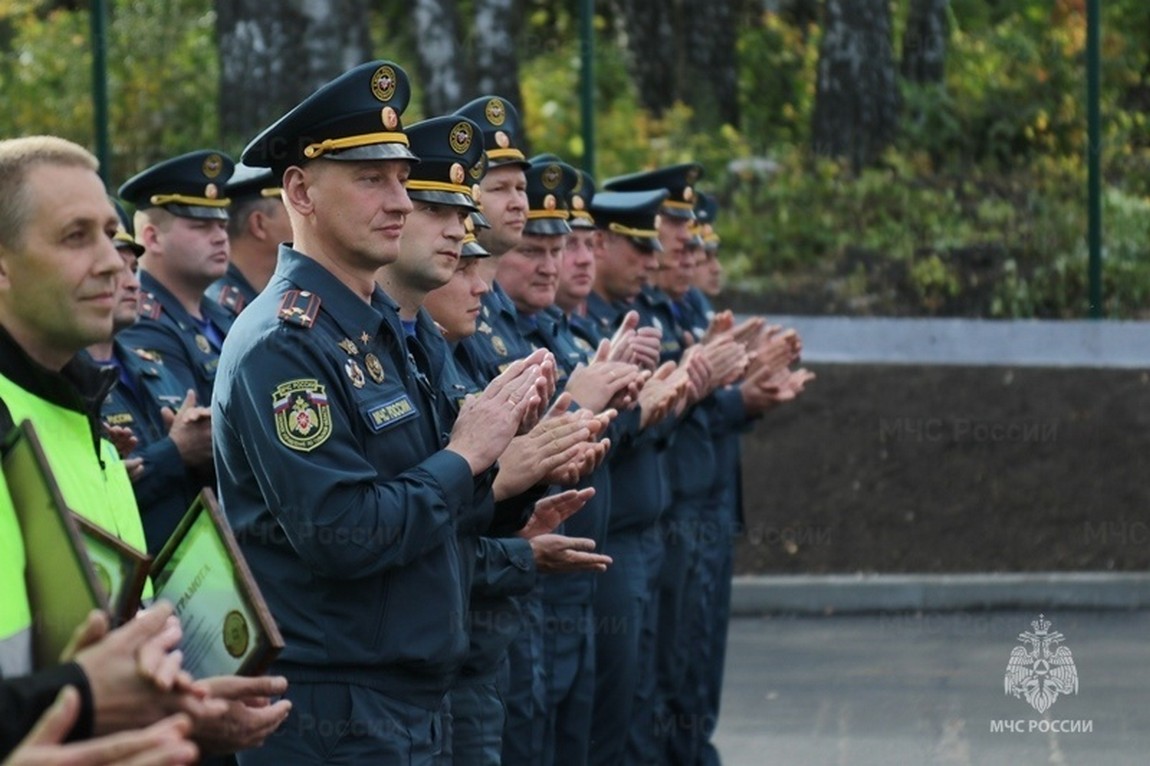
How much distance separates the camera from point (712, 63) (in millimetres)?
19547

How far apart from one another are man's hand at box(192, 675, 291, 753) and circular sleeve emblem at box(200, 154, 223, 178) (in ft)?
13.2

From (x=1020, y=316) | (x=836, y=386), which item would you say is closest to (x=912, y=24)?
(x=1020, y=316)

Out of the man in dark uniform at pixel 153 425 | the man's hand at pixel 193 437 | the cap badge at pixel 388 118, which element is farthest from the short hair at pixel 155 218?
the cap badge at pixel 388 118

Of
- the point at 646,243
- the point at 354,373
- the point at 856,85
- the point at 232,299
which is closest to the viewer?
the point at 354,373

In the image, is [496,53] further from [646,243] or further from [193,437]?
[193,437]

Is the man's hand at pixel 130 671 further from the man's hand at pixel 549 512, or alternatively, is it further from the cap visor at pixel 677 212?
the cap visor at pixel 677 212

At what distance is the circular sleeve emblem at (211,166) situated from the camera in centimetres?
759

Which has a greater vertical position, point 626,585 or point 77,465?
point 77,465

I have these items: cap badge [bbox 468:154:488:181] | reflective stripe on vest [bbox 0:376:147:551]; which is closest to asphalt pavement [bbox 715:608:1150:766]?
cap badge [bbox 468:154:488:181]

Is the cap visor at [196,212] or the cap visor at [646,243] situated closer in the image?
the cap visor at [196,212]

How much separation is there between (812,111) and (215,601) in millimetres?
14889

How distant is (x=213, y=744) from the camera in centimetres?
363

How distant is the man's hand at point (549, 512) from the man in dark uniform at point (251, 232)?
185 cm

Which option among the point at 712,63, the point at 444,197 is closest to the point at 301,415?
the point at 444,197
